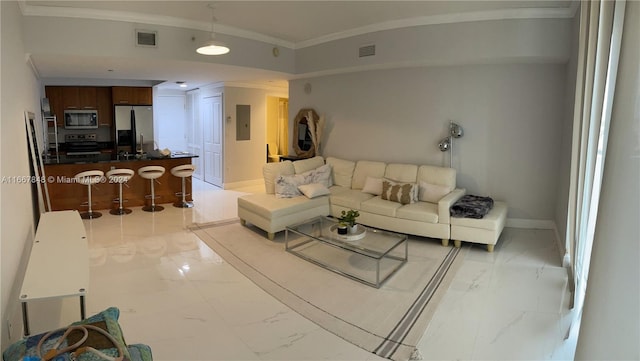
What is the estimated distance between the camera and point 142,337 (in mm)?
2826

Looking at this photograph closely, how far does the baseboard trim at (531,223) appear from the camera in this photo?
540cm

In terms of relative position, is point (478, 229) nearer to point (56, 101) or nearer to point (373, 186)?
point (373, 186)

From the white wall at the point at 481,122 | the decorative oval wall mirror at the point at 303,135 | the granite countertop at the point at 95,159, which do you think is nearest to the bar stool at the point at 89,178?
the granite countertop at the point at 95,159

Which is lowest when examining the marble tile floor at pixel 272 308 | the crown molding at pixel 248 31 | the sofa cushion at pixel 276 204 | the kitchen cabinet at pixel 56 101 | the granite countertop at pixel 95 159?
the marble tile floor at pixel 272 308

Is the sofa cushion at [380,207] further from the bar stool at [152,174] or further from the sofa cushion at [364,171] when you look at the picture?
the bar stool at [152,174]

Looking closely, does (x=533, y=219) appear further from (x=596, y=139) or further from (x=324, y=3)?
(x=324, y=3)

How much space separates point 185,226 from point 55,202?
2229mm

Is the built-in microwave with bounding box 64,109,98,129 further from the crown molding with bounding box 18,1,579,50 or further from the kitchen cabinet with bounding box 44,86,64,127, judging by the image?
the crown molding with bounding box 18,1,579,50

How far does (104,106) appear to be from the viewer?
8602 millimetres

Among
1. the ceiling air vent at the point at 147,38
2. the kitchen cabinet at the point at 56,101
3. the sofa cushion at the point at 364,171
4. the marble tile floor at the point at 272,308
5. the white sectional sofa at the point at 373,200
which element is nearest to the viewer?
the marble tile floor at the point at 272,308

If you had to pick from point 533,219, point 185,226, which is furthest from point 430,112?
point 185,226

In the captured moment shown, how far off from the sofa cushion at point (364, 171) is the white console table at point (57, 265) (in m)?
3.94

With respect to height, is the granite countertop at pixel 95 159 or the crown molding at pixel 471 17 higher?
the crown molding at pixel 471 17

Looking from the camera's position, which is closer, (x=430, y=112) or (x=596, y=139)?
(x=596, y=139)
